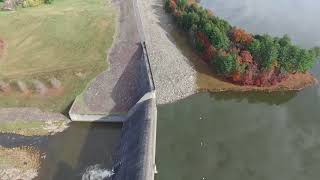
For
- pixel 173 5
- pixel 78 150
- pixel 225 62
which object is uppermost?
pixel 173 5

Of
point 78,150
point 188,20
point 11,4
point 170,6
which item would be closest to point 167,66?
point 188,20

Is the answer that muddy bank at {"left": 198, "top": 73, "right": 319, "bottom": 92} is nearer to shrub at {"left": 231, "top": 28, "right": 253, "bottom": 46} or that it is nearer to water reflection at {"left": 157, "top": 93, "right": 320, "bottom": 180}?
water reflection at {"left": 157, "top": 93, "right": 320, "bottom": 180}

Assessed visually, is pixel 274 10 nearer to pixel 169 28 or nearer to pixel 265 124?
pixel 169 28

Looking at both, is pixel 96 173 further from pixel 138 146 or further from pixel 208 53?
pixel 208 53

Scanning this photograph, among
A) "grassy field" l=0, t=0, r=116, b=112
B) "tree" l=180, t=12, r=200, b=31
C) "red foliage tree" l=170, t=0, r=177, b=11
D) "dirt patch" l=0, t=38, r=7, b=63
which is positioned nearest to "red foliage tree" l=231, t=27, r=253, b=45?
"tree" l=180, t=12, r=200, b=31

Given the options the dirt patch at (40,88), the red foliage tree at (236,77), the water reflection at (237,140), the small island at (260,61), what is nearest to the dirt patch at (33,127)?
the dirt patch at (40,88)

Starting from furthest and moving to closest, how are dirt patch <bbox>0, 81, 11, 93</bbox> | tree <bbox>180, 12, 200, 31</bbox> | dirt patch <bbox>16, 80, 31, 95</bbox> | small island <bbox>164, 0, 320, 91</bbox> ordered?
tree <bbox>180, 12, 200, 31</bbox> → small island <bbox>164, 0, 320, 91</bbox> → dirt patch <bbox>0, 81, 11, 93</bbox> → dirt patch <bbox>16, 80, 31, 95</bbox>

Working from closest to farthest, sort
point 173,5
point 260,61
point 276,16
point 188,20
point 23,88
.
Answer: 1. point 23,88
2. point 260,61
3. point 188,20
4. point 173,5
5. point 276,16
